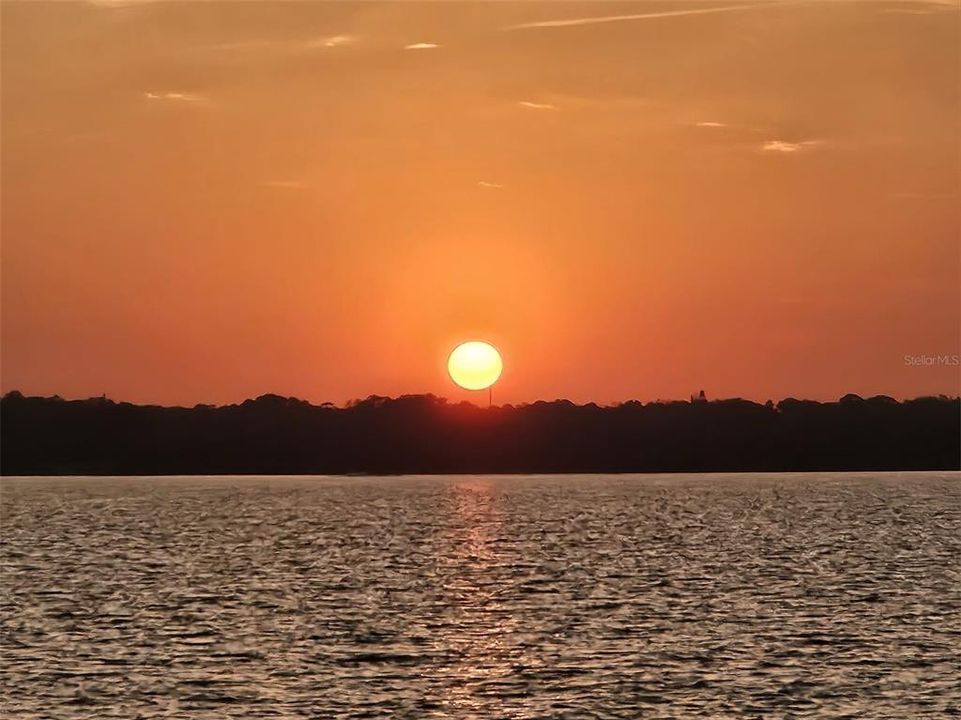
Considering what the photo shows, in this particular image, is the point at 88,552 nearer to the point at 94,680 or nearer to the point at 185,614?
the point at 185,614

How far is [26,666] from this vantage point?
218ft

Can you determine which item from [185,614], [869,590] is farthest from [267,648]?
[869,590]

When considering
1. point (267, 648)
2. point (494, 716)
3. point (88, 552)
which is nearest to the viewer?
point (494, 716)

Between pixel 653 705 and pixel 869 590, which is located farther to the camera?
pixel 869 590

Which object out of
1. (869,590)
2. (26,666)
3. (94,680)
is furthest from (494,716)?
(869,590)

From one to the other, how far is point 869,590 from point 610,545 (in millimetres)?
61735

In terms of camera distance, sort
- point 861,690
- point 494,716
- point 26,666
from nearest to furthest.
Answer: point 494,716 < point 861,690 < point 26,666

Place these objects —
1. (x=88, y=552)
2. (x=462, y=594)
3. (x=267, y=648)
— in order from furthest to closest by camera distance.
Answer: (x=88, y=552) → (x=462, y=594) → (x=267, y=648)

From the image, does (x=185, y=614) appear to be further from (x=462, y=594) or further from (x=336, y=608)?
(x=462, y=594)

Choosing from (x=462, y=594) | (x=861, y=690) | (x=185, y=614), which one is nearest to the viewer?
(x=861, y=690)

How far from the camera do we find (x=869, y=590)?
104 meters

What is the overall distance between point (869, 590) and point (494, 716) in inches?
2198

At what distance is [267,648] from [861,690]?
95.2 ft

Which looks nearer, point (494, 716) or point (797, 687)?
point (494, 716)
